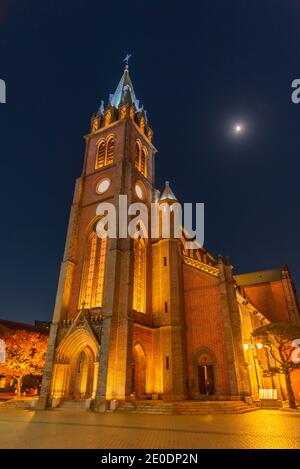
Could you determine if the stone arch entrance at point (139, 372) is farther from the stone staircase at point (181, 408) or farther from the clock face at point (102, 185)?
the clock face at point (102, 185)

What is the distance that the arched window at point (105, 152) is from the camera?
32859 mm

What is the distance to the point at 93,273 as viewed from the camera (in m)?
26.3

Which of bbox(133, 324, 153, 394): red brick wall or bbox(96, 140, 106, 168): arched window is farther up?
bbox(96, 140, 106, 168): arched window

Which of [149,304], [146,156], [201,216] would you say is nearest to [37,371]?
[149,304]

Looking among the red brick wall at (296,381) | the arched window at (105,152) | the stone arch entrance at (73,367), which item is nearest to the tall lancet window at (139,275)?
the stone arch entrance at (73,367)

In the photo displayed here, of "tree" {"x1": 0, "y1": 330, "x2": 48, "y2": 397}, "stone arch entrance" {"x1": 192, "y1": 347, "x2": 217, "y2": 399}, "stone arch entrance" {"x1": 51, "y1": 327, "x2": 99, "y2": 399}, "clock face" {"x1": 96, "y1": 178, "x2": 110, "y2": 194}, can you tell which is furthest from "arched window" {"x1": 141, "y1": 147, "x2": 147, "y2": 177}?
"tree" {"x1": 0, "y1": 330, "x2": 48, "y2": 397}

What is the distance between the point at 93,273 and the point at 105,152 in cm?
1486

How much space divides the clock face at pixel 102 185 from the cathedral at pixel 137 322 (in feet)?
0.54

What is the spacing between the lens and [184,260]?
28.4m

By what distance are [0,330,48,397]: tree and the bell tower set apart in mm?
12029

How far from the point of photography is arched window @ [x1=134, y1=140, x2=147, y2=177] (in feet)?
112

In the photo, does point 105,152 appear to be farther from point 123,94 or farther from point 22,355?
point 22,355

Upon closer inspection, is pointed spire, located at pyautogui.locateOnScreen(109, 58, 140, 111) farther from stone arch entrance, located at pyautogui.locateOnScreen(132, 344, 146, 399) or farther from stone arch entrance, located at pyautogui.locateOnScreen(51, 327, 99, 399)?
stone arch entrance, located at pyautogui.locateOnScreen(132, 344, 146, 399)

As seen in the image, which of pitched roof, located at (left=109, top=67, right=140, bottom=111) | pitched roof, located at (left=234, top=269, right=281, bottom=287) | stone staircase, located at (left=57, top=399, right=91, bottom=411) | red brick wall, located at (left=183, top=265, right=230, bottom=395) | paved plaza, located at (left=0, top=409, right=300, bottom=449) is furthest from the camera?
pitched roof, located at (left=234, top=269, right=281, bottom=287)
